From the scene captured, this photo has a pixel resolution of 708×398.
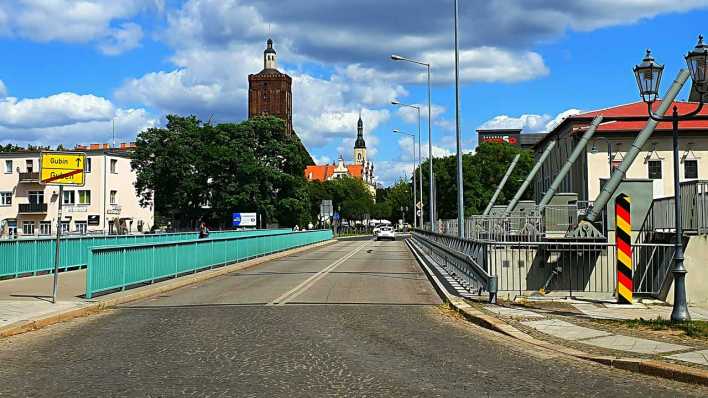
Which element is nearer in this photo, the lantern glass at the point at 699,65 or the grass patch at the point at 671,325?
the grass patch at the point at 671,325

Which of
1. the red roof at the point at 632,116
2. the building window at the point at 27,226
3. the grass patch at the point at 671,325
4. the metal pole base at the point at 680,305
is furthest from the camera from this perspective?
the building window at the point at 27,226

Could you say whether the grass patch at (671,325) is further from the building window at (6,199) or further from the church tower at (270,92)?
the church tower at (270,92)

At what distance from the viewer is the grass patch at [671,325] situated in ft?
34.0

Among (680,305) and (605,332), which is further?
(680,305)

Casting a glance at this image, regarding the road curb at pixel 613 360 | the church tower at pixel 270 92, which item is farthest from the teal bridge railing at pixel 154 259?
the church tower at pixel 270 92

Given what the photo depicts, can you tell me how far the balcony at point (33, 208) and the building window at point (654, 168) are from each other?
6298 cm

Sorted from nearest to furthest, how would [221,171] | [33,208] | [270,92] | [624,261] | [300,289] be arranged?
1. [624,261]
2. [300,289]
3. [221,171]
4. [33,208]
5. [270,92]

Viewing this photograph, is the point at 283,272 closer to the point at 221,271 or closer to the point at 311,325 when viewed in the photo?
the point at 221,271

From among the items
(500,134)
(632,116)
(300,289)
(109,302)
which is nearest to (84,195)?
(632,116)

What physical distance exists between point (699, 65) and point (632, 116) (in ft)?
152

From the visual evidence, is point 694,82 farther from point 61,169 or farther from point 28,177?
point 28,177

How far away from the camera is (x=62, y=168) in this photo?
15273 millimetres

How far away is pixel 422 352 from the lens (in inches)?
372

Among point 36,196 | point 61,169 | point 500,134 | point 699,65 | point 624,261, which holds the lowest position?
point 624,261
